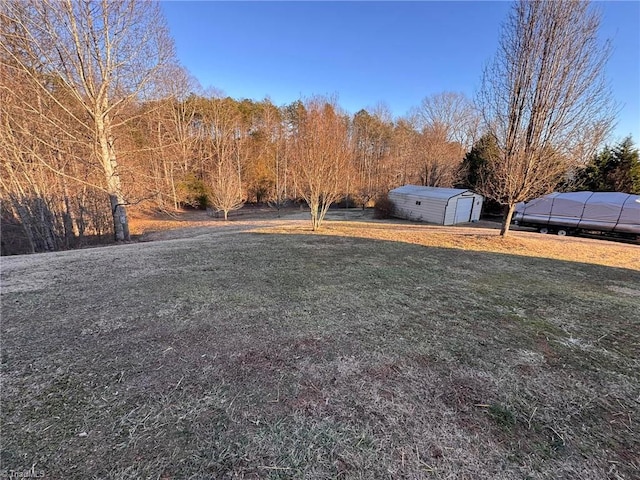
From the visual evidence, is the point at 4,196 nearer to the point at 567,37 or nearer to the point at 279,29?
the point at 279,29

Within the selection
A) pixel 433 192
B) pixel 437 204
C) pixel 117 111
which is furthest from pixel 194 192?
pixel 437 204

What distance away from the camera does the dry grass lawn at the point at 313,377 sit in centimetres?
162

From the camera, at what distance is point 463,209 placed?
16.8 m

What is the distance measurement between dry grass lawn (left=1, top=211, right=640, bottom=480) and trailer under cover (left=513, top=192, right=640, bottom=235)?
10.7 m

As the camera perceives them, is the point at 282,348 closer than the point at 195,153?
Yes

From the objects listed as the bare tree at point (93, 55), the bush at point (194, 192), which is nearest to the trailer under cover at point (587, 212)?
the bare tree at point (93, 55)

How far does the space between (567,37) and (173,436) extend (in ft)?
38.7

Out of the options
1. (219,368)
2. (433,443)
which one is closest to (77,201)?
(219,368)

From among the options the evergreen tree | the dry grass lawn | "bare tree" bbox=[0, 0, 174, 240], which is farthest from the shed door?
"bare tree" bbox=[0, 0, 174, 240]

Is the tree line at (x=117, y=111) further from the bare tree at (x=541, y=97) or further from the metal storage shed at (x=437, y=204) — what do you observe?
the metal storage shed at (x=437, y=204)

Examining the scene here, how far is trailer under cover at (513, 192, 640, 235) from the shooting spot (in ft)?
39.9

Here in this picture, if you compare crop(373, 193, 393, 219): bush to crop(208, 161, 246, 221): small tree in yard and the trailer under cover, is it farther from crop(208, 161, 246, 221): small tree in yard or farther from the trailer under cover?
crop(208, 161, 246, 221): small tree in yard

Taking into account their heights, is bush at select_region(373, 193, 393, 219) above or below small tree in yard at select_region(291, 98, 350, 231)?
below

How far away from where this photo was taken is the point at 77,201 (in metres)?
10.6
